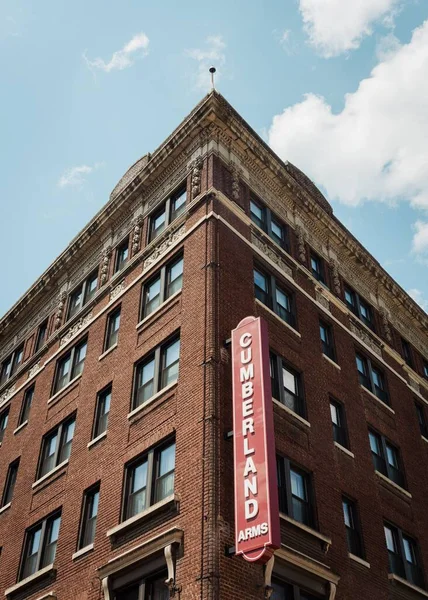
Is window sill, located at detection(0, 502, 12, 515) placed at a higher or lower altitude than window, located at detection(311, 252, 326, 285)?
lower

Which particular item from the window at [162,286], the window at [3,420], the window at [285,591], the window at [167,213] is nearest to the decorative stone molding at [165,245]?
the window at [162,286]

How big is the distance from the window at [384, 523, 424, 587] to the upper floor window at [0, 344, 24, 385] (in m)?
19.3

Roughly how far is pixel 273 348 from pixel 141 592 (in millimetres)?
8583

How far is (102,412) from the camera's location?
76.5 ft

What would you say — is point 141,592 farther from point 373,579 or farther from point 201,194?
point 201,194

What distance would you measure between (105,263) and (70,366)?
15.5ft

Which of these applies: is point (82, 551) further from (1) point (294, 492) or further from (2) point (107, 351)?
(2) point (107, 351)

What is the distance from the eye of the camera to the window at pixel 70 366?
87.7 feet

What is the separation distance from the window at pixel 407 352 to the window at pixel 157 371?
15360mm

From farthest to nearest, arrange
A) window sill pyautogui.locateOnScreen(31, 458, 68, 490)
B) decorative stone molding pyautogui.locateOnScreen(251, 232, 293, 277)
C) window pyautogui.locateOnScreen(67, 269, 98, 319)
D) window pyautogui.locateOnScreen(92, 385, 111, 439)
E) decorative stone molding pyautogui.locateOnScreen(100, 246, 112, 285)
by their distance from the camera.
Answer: window pyautogui.locateOnScreen(67, 269, 98, 319) → decorative stone molding pyautogui.locateOnScreen(100, 246, 112, 285) → decorative stone molding pyautogui.locateOnScreen(251, 232, 293, 277) → window sill pyautogui.locateOnScreen(31, 458, 68, 490) → window pyautogui.locateOnScreen(92, 385, 111, 439)

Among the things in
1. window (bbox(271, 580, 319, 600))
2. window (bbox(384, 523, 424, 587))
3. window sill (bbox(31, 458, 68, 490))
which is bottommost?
window (bbox(271, 580, 319, 600))

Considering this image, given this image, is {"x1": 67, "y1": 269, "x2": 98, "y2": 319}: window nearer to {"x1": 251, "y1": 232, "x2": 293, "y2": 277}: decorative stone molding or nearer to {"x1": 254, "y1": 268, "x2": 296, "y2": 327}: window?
{"x1": 251, "y1": 232, "x2": 293, "y2": 277}: decorative stone molding

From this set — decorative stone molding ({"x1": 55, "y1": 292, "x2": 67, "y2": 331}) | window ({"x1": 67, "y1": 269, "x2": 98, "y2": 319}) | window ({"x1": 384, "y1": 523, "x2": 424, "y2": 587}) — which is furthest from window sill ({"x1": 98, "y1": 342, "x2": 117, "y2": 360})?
window ({"x1": 384, "y1": 523, "x2": 424, "y2": 587})

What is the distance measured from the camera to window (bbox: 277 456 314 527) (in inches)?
731
